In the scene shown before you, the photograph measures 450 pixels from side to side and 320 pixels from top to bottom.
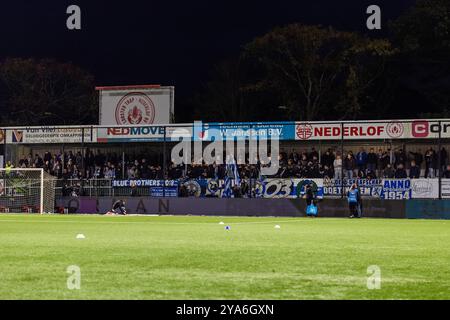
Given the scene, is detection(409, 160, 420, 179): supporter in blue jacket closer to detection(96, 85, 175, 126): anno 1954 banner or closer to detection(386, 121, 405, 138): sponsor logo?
detection(386, 121, 405, 138): sponsor logo

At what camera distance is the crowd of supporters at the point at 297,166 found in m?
42.0

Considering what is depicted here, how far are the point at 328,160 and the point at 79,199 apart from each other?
1468cm

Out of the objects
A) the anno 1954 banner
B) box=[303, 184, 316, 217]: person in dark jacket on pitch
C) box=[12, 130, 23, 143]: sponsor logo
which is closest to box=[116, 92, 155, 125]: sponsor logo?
A: the anno 1954 banner

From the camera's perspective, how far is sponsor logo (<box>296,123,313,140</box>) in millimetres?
45594

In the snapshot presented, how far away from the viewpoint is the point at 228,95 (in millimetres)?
79375

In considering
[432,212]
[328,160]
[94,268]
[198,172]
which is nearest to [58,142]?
[198,172]

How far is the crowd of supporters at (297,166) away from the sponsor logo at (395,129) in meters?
0.97

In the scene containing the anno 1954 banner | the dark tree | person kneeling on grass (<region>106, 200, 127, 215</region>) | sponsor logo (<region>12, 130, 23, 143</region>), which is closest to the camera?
person kneeling on grass (<region>106, 200, 127, 215</region>)

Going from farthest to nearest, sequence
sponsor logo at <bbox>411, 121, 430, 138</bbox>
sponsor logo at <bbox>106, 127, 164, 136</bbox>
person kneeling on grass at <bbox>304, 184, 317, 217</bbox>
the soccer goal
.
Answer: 1. sponsor logo at <bbox>106, 127, 164, 136</bbox>
2. the soccer goal
3. sponsor logo at <bbox>411, 121, 430, 138</bbox>
4. person kneeling on grass at <bbox>304, 184, 317, 217</bbox>

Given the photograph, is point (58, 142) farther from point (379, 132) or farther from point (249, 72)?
point (249, 72)

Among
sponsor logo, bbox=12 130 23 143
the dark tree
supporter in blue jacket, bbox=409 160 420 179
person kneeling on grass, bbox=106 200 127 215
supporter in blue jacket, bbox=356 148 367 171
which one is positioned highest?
the dark tree

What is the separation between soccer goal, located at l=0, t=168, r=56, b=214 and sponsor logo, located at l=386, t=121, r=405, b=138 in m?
19.7

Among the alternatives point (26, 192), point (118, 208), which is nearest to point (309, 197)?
point (118, 208)

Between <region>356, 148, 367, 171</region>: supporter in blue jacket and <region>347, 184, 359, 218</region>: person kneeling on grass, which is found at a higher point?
<region>356, 148, 367, 171</region>: supporter in blue jacket
